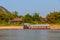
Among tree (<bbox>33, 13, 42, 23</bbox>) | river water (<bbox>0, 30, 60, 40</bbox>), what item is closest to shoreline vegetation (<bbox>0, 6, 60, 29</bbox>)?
tree (<bbox>33, 13, 42, 23</bbox>)

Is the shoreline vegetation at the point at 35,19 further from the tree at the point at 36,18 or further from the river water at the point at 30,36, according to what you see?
the river water at the point at 30,36

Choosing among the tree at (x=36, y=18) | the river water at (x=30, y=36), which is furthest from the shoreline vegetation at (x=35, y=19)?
the river water at (x=30, y=36)

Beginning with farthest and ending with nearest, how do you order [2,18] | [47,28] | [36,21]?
[2,18]
[36,21]
[47,28]

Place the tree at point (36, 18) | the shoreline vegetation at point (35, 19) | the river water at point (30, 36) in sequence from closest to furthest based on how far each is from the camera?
1. the river water at point (30, 36)
2. the shoreline vegetation at point (35, 19)
3. the tree at point (36, 18)

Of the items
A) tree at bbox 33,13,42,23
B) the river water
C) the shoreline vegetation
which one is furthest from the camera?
tree at bbox 33,13,42,23

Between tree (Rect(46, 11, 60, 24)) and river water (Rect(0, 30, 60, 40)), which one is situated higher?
tree (Rect(46, 11, 60, 24))

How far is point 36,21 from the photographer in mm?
56562

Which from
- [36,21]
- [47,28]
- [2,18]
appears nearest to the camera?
[47,28]

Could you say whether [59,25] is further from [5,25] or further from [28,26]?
[5,25]

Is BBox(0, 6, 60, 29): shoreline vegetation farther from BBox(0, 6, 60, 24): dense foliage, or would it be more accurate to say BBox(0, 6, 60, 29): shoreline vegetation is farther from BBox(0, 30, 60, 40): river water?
BBox(0, 30, 60, 40): river water

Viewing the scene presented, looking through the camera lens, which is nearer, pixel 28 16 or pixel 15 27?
pixel 15 27

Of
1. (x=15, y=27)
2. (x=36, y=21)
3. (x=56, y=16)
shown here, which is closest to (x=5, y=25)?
(x=15, y=27)

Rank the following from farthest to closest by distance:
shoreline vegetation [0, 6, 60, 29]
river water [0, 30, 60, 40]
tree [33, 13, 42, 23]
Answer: tree [33, 13, 42, 23] → shoreline vegetation [0, 6, 60, 29] → river water [0, 30, 60, 40]

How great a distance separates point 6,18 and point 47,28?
1586cm
